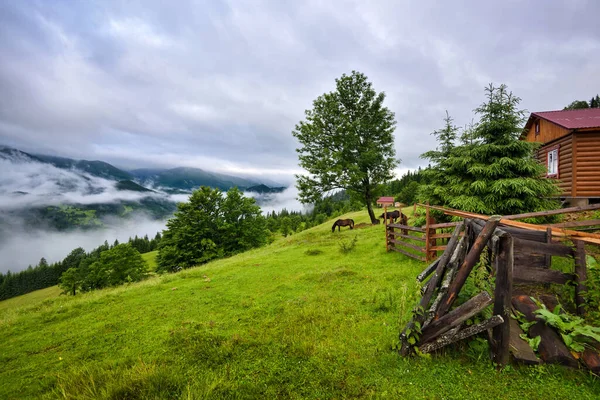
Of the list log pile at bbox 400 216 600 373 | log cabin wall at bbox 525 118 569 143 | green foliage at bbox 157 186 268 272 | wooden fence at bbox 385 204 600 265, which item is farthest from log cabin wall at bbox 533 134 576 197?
green foliage at bbox 157 186 268 272

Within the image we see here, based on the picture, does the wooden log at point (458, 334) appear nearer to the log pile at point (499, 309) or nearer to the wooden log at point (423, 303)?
the log pile at point (499, 309)

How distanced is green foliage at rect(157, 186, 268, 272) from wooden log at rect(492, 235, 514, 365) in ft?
98.5

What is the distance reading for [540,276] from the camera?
4645 mm

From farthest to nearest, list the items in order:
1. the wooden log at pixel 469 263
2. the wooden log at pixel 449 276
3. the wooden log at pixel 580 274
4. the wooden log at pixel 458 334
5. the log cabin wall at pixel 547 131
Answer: the log cabin wall at pixel 547 131
the wooden log at pixel 580 274
the wooden log at pixel 449 276
the wooden log at pixel 469 263
the wooden log at pixel 458 334

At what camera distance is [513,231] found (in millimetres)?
5527

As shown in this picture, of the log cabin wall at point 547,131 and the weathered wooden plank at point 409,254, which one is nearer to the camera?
the weathered wooden plank at point 409,254

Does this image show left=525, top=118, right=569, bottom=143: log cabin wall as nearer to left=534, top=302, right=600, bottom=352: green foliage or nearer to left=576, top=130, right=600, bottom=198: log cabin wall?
left=576, top=130, right=600, bottom=198: log cabin wall

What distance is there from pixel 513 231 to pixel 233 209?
32.7 m

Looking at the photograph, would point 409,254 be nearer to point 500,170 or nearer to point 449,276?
point 500,170

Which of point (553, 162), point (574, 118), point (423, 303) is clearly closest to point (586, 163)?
point (553, 162)

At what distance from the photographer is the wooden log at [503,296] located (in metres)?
3.77

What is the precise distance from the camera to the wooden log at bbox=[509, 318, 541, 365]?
145 inches

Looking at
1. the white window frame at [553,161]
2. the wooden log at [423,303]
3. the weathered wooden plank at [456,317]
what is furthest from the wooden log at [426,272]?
the white window frame at [553,161]

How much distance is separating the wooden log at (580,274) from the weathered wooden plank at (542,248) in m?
0.14
